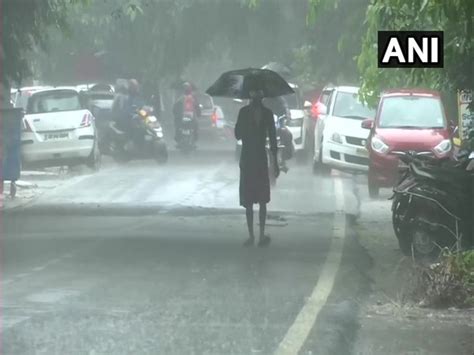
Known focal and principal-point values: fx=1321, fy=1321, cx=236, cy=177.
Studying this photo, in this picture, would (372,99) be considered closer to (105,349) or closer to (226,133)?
(105,349)

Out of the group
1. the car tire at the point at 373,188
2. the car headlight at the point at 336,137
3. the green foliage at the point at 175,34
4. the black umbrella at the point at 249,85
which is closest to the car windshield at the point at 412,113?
the car tire at the point at 373,188

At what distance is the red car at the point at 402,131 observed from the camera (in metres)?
23.4

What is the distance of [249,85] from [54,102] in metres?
12.8

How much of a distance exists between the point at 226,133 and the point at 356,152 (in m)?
20.5

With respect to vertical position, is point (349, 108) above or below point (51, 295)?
above

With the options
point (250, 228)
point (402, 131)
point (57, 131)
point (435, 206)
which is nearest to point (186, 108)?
point (57, 131)

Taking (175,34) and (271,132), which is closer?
(271,132)

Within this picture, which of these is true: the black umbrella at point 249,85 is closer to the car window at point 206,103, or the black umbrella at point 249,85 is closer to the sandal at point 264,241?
the sandal at point 264,241

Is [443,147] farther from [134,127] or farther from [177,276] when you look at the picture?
[177,276]

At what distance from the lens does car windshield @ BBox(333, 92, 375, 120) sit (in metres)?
28.0

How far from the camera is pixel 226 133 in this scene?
47.4 metres

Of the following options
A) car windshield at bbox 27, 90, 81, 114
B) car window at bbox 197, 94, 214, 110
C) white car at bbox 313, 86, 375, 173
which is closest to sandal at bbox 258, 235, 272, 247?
white car at bbox 313, 86, 375, 173

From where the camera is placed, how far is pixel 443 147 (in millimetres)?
23656

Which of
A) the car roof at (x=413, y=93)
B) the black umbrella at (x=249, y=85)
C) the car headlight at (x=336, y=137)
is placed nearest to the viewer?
the black umbrella at (x=249, y=85)
